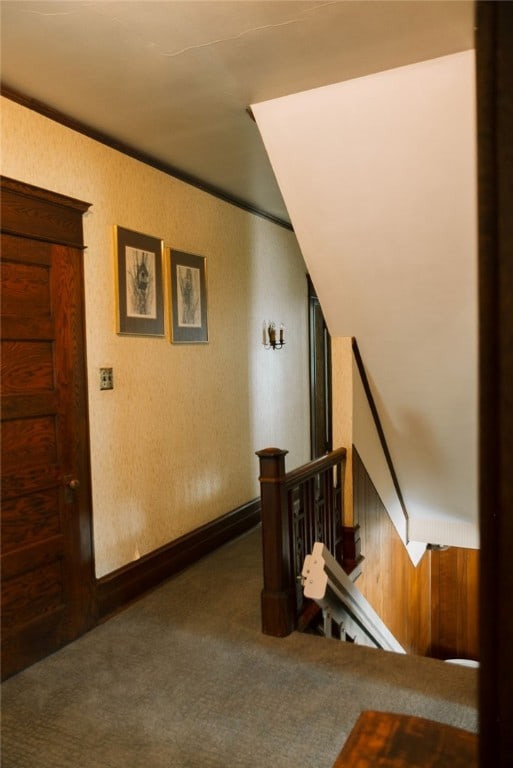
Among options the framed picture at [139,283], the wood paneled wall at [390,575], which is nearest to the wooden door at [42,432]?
the framed picture at [139,283]

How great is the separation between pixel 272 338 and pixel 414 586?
2485 mm

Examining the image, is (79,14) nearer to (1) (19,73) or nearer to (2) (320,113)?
(1) (19,73)

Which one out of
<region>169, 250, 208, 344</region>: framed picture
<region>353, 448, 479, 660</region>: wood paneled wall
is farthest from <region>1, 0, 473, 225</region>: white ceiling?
<region>353, 448, 479, 660</region>: wood paneled wall

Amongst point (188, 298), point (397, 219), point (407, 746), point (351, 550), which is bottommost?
point (351, 550)

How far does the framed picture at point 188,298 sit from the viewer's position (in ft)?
11.3

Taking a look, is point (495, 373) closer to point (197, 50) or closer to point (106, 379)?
point (197, 50)

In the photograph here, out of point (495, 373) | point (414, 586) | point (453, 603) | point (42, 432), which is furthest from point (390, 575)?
point (495, 373)

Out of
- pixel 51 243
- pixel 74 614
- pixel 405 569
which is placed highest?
pixel 51 243

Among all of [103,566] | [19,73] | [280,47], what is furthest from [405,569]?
[19,73]

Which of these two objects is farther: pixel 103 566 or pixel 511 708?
pixel 103 566

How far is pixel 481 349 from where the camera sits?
405mm

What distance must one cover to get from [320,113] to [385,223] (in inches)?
Answer: 22.8

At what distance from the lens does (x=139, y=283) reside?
3.14m

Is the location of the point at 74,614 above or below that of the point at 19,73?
below
